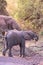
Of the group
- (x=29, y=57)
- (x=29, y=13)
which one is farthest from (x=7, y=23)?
(x=29, y=13)

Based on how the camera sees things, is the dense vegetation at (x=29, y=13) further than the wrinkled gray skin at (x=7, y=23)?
Yes

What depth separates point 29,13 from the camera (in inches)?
691

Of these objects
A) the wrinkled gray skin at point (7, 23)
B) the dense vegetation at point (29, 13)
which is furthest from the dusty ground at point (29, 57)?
the dense vegetation at point (29, 13)

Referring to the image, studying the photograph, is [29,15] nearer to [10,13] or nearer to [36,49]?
[10,13]

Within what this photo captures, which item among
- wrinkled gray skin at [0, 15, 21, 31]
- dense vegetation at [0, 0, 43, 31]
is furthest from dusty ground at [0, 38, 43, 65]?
dense vegetation at [0, 0, 43, 31]

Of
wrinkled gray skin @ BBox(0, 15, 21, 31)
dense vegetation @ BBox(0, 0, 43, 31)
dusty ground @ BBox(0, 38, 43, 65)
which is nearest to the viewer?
dusty ground @ BBox(0, 38, 43, 65)

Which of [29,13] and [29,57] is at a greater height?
[29,57]

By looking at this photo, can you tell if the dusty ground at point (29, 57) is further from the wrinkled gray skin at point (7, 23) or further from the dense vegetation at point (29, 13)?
the dense vegetation at point (29, 13)

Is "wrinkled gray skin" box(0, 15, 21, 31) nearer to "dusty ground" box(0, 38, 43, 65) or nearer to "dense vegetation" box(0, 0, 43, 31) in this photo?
"dusty ground" box(0, 38, 43, 65)

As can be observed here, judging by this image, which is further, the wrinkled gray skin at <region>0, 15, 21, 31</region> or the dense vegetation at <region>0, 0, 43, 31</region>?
the dense vegetation at <region>0, 0, 43, 31</region>

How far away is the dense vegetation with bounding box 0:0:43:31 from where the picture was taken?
16953 mm

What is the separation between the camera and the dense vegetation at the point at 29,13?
1695 cm

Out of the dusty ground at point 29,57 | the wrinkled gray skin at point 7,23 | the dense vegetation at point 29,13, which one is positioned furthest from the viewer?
the dense vegetation at point 29,13

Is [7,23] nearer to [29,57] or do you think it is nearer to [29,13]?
[29,57]
